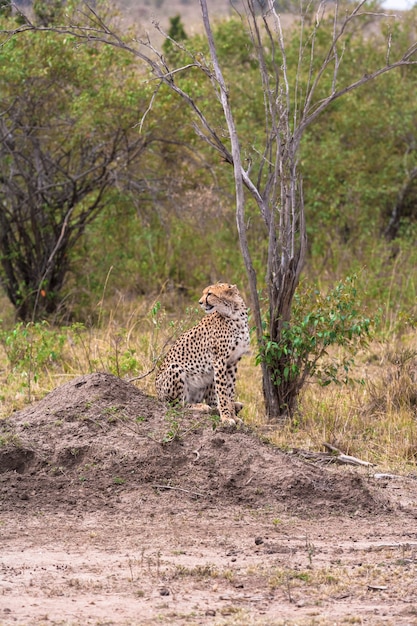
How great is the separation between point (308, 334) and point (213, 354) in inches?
30.4

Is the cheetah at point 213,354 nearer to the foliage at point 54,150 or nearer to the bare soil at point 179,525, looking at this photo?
the bare soil at point 179,525

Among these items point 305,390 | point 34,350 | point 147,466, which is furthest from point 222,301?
point 34,350

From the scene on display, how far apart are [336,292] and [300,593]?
3.59 meters

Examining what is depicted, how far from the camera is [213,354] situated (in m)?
7.52

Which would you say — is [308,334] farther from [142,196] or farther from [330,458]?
[142,196]

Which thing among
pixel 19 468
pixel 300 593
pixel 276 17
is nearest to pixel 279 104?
pixel 276 17

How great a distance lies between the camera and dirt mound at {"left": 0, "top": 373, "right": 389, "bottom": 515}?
19.5 ft

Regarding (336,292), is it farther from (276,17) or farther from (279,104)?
(276,17)

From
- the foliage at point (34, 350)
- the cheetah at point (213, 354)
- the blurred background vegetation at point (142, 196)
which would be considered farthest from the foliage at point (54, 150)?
the cheetah at point (213, 354)

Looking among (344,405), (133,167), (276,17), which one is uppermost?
(276,17)

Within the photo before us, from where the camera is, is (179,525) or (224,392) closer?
(179,525)

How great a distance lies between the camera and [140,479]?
241 inches

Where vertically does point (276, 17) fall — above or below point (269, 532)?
above

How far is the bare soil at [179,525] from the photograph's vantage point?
431 centimetres
